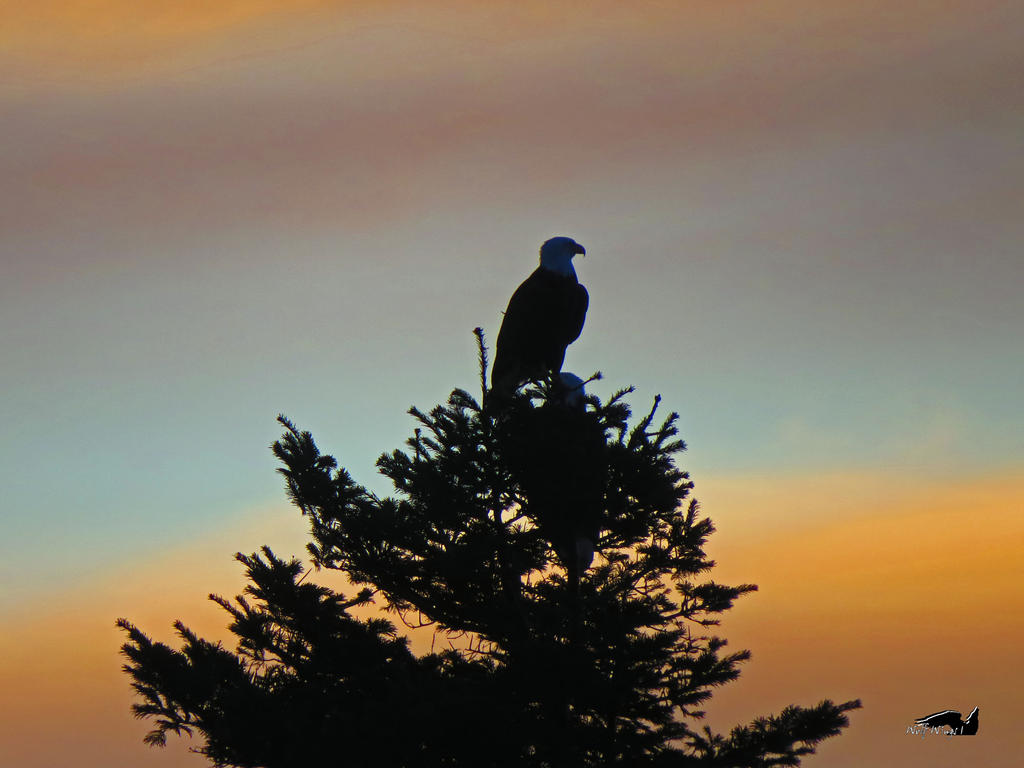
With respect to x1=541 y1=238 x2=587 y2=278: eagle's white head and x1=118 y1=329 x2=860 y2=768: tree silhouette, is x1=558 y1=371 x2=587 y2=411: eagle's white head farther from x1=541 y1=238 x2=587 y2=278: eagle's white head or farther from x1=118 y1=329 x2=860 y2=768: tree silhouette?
x1=541 y1=238 x2=587 y2=278: eagle's white head

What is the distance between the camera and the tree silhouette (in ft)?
19.3

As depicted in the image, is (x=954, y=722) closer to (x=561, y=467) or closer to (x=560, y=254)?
(x=561, y=467)

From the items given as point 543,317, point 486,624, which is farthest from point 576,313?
point 486,624

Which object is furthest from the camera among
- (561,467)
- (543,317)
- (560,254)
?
(560,254)

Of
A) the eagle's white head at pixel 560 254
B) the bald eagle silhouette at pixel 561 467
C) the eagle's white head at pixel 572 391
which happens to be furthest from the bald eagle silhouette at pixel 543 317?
the bald eagle silhouette at pixel 561 467

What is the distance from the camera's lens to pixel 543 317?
10.4m

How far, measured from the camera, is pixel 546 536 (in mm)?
6707

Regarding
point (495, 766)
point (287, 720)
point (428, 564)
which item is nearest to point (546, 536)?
point (428, 564)

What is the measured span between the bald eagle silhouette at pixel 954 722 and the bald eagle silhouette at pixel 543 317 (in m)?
5.09

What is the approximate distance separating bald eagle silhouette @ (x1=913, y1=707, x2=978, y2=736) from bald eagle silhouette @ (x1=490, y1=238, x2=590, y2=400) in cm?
509

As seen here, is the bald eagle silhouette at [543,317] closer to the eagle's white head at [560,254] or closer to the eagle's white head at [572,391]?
the eagle's white head at [560,254]

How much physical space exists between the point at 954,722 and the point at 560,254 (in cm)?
618

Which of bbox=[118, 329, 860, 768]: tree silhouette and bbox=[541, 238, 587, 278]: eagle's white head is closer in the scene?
bbox=[118, 329, 860, 768]: tree silhouette

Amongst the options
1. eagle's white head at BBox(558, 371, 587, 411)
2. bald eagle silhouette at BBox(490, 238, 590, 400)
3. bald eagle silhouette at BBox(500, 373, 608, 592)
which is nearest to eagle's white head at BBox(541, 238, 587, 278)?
bald eagle silhouette at BBox(490, 238, 590, 400)
